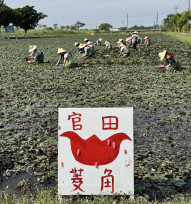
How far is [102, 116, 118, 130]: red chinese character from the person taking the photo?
3.29m

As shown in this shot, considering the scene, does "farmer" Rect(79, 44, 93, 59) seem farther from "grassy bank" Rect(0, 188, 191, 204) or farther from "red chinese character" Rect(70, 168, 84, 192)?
"red chinese character" Rect(70, 168, 84, 192)

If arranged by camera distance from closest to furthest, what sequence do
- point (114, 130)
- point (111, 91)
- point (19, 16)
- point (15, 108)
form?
1. point (114, 130)
2. point (15, 108)
3. point (111, 91)
4. point (19, 16)

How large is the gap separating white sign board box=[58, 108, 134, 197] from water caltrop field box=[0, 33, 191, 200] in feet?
1.87

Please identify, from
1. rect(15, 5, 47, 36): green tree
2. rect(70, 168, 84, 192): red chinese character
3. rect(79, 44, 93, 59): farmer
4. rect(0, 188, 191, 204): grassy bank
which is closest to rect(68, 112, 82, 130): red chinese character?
rect(70, 168, 84, 192): red chinese character

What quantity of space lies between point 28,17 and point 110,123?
63.8 m

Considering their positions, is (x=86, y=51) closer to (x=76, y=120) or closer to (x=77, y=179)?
(x=76, y=120)

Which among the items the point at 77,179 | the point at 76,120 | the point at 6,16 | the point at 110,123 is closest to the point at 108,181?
the point at 77,179

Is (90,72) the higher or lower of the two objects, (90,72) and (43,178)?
the higher

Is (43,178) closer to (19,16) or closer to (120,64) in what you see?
(120,64)

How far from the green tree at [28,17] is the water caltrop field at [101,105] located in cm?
5172

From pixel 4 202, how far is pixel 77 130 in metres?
1.20

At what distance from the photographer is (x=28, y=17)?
6291 centimetres

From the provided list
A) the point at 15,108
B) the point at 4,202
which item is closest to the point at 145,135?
the point at 4,202

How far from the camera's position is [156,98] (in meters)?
8.32
